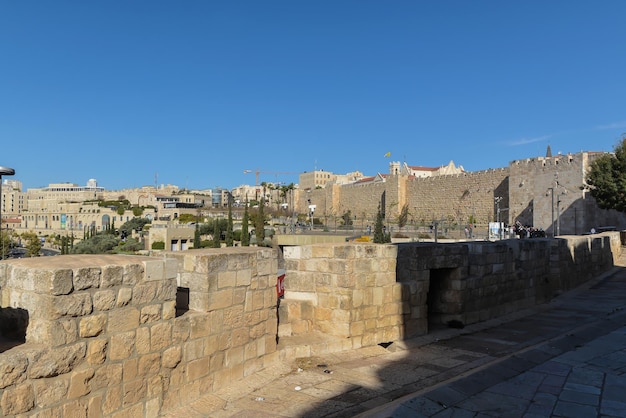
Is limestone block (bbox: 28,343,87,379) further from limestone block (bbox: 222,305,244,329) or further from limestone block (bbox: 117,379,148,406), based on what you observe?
limestone block (bbox: 222,305,244,329)

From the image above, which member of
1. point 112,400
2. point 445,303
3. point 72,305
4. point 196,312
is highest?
point 72,305

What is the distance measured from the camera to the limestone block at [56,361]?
2.63 metres

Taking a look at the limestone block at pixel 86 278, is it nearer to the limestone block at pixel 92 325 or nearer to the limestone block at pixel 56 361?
the limestone block at pixel 92 325

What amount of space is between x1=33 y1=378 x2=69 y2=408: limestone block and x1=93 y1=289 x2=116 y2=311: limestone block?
0.45m

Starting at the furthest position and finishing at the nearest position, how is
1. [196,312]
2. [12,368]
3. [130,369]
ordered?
[196,312] < [130,369] < [12,368]

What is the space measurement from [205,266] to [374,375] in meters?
1.91

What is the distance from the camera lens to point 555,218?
102 feet

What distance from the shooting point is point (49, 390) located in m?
2.69

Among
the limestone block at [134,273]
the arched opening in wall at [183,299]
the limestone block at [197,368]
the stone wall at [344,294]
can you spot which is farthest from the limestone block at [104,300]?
the stone wall at [344,294]

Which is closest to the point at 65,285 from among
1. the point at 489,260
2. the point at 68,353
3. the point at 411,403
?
the point at 68,353

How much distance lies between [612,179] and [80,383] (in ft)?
85.9

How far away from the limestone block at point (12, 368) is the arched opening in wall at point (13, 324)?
0.38 m

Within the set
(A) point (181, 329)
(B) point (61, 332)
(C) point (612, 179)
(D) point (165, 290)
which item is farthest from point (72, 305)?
(C) point (612, 179)

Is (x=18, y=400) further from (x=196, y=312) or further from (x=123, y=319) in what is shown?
(x=196, y=312)
